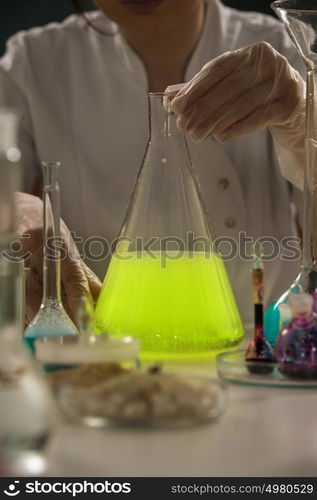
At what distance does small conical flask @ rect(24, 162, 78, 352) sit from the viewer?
2.40 ft

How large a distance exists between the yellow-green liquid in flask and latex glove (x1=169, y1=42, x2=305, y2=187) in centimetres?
20

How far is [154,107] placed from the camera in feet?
2.58

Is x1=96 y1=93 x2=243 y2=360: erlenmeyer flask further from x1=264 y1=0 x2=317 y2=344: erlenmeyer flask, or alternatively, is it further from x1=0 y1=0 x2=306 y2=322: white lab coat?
x1=0 y1=0 x2=306 y2=322: white lab coat

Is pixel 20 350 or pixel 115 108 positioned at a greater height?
pixel 115 108

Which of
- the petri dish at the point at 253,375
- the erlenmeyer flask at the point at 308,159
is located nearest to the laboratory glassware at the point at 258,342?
the petri dish at the point at 253,375

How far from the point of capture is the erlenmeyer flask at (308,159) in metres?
0.81

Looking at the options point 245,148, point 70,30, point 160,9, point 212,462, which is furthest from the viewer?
point 70,30


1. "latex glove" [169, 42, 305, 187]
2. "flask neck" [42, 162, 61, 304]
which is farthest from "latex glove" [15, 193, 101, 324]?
"latex glove" [169, 42, 305, 187]

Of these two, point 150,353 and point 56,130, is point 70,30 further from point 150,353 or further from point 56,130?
point 150,353

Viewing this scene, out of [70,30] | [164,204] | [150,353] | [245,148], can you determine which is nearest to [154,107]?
[164,204]

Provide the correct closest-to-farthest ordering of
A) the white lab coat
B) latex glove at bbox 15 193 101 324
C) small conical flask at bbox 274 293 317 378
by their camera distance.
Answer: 1. small conical flask at bbox 274 293 317 378
2. latex glove at bbox 15 193 101 324
3. the white lab coat

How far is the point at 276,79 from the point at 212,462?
785mm

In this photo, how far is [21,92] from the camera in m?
1.70

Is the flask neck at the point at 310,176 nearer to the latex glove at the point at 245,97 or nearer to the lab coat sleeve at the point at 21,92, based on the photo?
the latex glove at the point at 245,97
